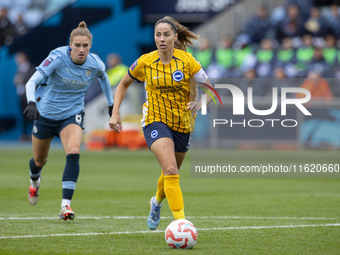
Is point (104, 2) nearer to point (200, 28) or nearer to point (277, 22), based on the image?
point (200, 28)

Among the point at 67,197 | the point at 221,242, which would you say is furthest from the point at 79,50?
the point at 221,242

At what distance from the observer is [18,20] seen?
29.1 metres

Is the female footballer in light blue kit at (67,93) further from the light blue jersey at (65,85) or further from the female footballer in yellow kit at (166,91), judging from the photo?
the female footballer in yellow kit at (166,91)

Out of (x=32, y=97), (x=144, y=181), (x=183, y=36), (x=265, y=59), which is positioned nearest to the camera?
(x=183, y=36)

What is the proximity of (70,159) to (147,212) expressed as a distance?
1.33 m

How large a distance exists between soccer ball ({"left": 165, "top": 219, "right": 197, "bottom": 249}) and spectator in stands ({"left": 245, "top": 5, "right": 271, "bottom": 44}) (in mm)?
18576

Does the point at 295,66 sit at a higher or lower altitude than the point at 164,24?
lower

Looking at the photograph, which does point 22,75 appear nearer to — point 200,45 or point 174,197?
point 200,45

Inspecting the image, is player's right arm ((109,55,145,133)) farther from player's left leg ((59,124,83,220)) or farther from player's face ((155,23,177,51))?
player's left leg ((59,124,83,220))

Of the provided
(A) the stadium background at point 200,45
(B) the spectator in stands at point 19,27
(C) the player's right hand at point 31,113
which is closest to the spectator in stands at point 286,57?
(A) the stadium background at point 200,45

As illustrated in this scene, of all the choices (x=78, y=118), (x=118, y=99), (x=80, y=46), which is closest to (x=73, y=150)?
(x=78, y=118)

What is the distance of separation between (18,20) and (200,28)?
Answer: 730 cm

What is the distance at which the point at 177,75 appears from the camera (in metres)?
7.38

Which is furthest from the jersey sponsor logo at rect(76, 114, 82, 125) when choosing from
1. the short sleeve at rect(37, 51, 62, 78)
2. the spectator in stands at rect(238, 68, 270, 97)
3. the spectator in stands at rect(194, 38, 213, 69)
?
the spectator in stands at rect(194, 38, 213, 69)
